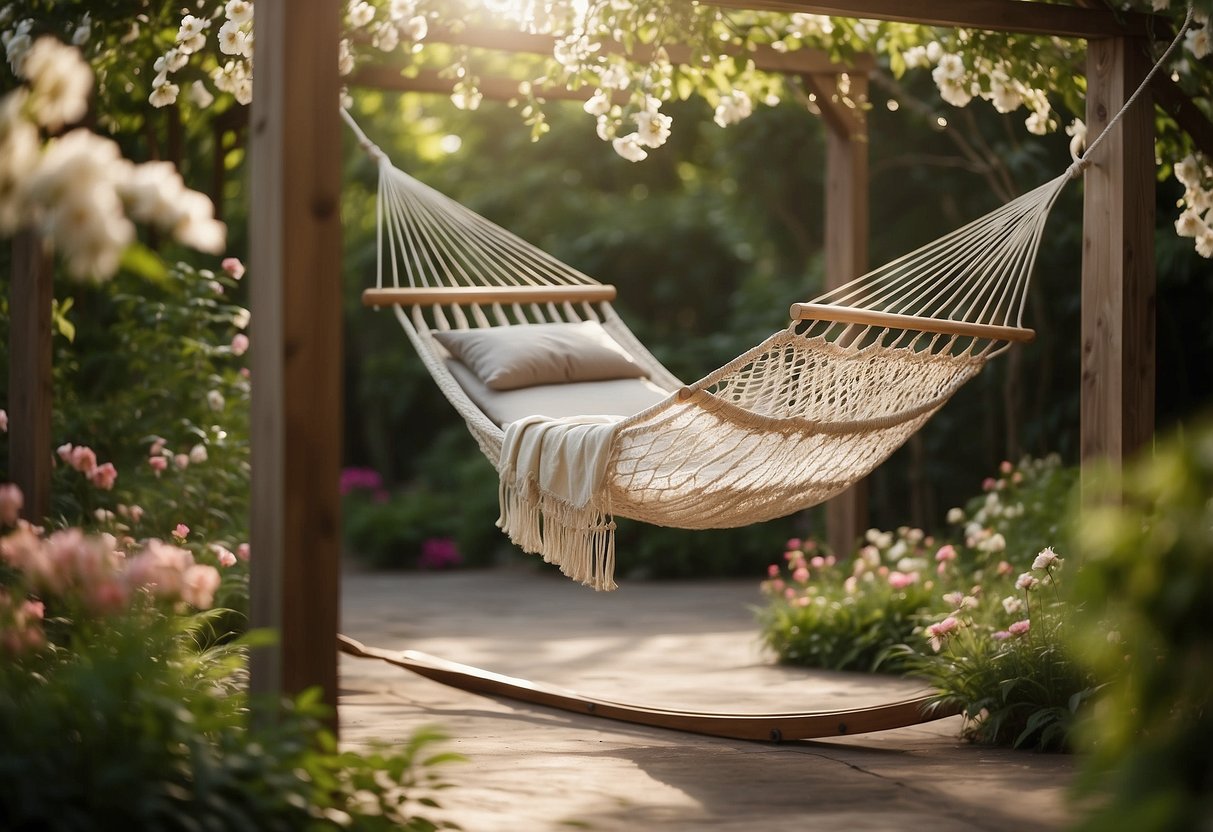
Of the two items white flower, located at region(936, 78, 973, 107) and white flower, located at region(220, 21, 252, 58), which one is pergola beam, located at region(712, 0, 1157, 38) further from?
white flower, located at region(220, 21, 252, 58)

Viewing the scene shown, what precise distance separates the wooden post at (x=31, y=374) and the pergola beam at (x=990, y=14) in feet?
5.29

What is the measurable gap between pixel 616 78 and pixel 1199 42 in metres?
1.46

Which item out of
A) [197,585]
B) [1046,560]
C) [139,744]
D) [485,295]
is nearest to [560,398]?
[485,295]

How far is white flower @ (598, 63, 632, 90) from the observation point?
3.53 m

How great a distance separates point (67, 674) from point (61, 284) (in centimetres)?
249

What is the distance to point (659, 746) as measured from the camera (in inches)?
107

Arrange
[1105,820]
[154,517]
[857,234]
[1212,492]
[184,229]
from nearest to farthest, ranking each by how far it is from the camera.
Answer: [1105,820]
[1212,492]
[184,229]
[154,517]
[857,234]

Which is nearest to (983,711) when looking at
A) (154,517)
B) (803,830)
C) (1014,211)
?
(803,830)

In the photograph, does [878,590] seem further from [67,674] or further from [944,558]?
[67,674]

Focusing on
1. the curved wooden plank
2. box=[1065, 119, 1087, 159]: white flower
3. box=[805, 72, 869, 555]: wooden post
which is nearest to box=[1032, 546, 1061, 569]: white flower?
the curved wooden plank

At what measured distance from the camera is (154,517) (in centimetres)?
338

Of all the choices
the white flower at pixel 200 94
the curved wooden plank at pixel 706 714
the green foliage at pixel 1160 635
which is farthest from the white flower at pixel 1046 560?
the white flower at pixel 200 94

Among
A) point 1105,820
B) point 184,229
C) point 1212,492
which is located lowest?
point 1105,820

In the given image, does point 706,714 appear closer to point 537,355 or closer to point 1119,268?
point 537,355
